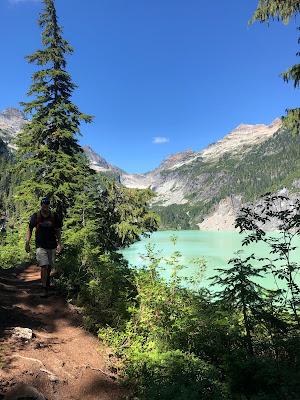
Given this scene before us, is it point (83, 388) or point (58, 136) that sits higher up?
point (58, 136)

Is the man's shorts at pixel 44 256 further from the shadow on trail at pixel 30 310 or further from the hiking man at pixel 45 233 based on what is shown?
the shadow on trail at pixel 30 310

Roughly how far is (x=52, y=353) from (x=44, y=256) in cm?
271

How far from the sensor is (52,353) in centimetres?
588

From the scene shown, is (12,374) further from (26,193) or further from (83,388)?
(26,193)

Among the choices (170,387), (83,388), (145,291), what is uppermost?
(145,291)

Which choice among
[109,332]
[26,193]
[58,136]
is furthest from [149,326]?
[58,136]

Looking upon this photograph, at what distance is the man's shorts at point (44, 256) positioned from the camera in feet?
26.9

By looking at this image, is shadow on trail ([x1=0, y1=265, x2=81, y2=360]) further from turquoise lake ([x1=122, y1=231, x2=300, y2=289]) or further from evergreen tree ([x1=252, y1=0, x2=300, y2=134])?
evergreen tree ([x1=252, y1=0, x2=300, y2=134])

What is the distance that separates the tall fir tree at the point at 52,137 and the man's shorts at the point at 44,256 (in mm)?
8225

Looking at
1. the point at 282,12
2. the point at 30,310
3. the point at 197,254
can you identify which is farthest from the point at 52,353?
the point at 197,254

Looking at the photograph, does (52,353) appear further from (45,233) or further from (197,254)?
(197,254)

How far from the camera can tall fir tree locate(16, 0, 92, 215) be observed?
16.8 metres

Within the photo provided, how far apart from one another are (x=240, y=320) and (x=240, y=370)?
85.2 inches

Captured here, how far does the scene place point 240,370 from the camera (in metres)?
5.37
